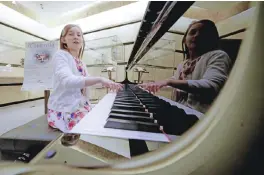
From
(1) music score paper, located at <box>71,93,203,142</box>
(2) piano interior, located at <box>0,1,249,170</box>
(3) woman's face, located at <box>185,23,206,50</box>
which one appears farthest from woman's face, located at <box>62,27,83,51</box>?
(3) woman's face, located at <box>185,23,206,50</box>

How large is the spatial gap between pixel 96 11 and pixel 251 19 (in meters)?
0.30

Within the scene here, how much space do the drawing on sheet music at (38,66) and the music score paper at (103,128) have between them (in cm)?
15

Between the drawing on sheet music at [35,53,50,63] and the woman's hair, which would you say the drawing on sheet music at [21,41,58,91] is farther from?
the woman's hair

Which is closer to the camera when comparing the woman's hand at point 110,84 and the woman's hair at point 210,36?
the woman's hair at point 210,36

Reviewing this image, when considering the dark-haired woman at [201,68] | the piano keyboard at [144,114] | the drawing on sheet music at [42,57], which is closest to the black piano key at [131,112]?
the piano keyboard at [144,114]

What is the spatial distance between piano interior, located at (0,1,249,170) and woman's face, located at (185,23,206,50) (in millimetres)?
15

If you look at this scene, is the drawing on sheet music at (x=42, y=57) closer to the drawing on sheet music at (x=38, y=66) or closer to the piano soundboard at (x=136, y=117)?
the drawing on sheet music at (x=38, y=66)

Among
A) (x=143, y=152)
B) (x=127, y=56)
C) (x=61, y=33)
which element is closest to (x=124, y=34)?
(x=127, y=56)

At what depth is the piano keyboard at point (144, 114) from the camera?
28 cm

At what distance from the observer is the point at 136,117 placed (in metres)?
0.36


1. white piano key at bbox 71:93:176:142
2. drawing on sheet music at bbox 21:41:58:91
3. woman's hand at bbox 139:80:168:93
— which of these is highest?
drawing on sheet music at bbox 21:41:58:91

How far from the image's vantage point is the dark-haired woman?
0.75 ft

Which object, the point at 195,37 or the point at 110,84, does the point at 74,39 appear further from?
the point at 195,37

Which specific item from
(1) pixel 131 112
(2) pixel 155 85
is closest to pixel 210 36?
(2) pixel 155 85
